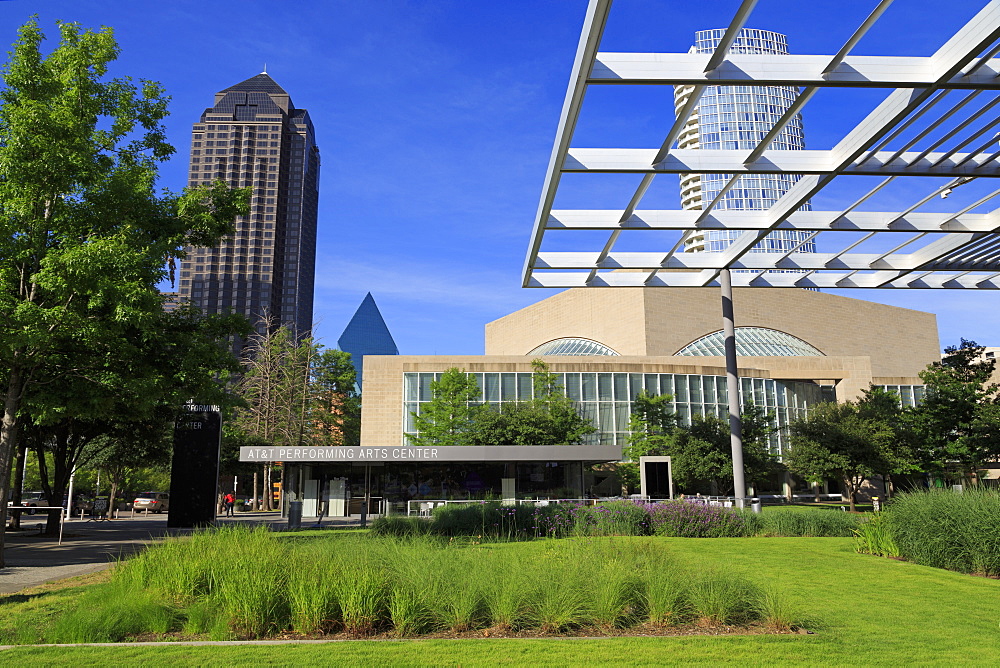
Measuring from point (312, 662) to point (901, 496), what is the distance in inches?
525

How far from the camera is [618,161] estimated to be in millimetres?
14164

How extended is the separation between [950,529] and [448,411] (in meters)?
32.1

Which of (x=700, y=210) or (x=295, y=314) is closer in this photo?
(x=700, y=210)

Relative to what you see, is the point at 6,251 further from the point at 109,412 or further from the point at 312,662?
the point at 312,662

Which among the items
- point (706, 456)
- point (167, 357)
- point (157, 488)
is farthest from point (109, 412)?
point (157, 488)

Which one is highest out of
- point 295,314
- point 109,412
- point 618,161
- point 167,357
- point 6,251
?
point 295,314

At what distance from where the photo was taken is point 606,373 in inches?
1956

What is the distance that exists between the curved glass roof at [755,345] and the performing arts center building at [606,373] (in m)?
0.16

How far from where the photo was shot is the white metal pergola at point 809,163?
36.6 ft

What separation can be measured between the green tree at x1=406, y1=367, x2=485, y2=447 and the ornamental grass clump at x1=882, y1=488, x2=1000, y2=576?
28.0 m

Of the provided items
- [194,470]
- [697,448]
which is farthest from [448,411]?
[194,470]

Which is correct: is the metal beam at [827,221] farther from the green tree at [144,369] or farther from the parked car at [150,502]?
the parked car at [150,502]

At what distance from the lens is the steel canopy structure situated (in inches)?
440

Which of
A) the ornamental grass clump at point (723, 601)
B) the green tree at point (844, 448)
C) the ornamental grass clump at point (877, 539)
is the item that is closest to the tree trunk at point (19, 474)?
the ornamental grass clump at point (723, 601)
